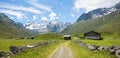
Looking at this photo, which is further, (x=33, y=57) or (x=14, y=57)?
(x=33, y=57)

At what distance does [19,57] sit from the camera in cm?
3338

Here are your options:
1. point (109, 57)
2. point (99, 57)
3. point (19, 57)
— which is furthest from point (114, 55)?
point (19, 57)

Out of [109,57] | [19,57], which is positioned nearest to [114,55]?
[109,57]

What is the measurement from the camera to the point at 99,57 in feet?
106

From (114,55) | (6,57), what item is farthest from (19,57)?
(114,55)

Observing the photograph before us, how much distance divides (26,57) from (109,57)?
13.1 metres

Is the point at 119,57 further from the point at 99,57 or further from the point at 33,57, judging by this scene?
the point at 33,57

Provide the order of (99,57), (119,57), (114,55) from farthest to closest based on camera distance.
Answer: (99,57) < (114,55) < (119,57)

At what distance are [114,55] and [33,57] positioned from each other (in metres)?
13.8

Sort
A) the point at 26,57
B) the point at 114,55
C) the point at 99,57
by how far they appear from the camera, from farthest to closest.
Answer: the point at 26,57 < the point at 99,57 < the point at 114,55

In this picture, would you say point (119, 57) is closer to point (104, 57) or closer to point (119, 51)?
point (119, 51)

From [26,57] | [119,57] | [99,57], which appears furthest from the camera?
[26,57]

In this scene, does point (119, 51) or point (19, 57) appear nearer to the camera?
point (119, 51)

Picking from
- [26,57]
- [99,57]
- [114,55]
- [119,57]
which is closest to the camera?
[119,57]
